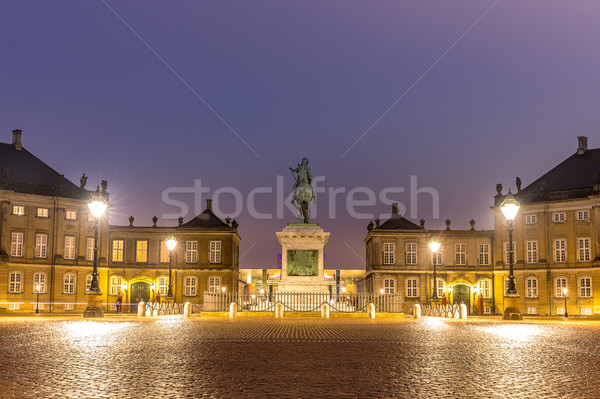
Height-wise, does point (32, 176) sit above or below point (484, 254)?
above

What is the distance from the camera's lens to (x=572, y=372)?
33.3 ft

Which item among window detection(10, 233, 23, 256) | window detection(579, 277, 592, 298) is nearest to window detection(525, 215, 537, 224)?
window detection(579, 277, 592, 298)

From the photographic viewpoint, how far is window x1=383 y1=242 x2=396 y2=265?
218ft

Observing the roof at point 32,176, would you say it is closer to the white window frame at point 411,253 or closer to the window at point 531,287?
the white window frame at point 411,253

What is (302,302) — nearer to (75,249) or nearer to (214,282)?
(75,249)

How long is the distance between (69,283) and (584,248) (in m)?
43.9

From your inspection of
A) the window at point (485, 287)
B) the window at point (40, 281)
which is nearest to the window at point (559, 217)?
the window at point (485, 287)

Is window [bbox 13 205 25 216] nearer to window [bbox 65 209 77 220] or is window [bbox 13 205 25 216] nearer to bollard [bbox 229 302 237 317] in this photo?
window [bbox 65 209 77 220]

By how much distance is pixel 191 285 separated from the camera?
6562 centimetres

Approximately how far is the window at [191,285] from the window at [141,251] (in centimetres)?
474

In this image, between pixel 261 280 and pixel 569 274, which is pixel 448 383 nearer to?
pixel 569 274

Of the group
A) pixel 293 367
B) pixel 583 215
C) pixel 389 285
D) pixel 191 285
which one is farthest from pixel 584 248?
pixel 293 367

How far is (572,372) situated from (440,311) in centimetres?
2734

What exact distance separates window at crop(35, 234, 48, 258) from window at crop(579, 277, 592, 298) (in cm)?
4482
